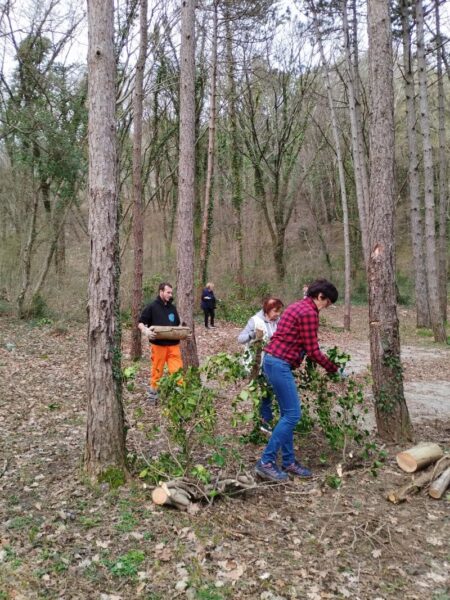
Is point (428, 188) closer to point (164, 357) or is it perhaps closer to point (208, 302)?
point (208, 302)

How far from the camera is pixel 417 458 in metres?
4.91

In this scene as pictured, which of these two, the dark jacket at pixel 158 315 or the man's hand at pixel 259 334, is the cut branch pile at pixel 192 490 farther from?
the dark jacket at pixel 158 315

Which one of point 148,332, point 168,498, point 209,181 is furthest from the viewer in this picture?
point 209,181

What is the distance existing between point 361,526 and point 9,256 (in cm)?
1611

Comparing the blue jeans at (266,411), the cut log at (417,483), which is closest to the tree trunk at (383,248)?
the cut log at (417,483)

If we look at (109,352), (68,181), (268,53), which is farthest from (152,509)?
(268,53)

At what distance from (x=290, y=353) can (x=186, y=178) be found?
4559mm

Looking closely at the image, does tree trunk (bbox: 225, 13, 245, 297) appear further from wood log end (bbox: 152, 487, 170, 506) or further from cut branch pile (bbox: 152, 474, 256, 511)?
wood log end (bbox: 152, 487, 170, 506)

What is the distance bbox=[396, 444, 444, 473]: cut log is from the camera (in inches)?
193

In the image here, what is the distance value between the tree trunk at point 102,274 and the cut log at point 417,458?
2746 millimetres

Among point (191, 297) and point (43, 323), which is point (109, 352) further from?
point (43, 323)

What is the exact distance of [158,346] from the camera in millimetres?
7125

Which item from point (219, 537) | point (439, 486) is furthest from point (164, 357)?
point (439, 486)

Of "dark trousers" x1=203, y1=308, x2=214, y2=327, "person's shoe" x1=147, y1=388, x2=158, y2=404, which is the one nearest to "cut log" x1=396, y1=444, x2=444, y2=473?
"person's shoe" x1=147, y1=388, x2=158, y2=404
